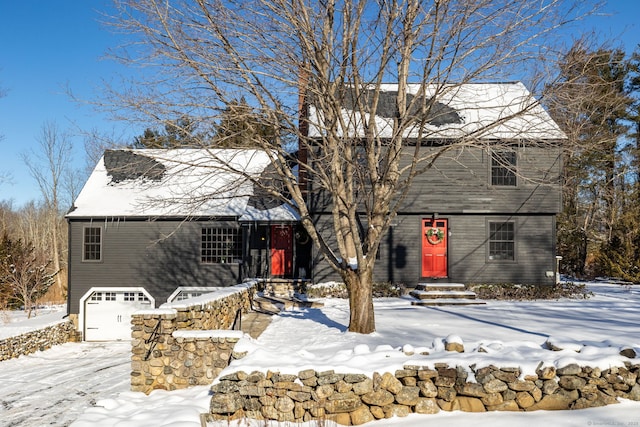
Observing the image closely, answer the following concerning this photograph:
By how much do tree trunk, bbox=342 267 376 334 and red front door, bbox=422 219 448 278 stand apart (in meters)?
8.49

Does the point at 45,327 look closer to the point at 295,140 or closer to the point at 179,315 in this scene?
A: the point at 179,315

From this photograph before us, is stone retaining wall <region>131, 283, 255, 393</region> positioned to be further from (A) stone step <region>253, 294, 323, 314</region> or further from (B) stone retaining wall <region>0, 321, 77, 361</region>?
(B) stone retaining wall <region>0, 321, 77, 361</region>

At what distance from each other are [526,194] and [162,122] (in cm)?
1344

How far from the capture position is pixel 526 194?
56.5 feet

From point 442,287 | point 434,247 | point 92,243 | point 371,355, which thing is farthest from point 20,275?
point 371,355

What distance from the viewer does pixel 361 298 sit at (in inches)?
357

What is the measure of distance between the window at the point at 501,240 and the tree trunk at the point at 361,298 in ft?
31.5

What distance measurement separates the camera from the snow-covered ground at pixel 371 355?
5770 mm

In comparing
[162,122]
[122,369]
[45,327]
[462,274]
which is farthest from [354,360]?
[45,327]

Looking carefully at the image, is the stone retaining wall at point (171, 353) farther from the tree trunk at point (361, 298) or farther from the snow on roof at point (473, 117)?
the snow on roof at point (473, 117)

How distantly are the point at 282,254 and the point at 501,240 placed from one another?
8.23m

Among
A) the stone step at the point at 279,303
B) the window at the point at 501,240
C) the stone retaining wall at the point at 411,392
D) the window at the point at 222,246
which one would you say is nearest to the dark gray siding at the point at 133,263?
the window at the point at 222,246

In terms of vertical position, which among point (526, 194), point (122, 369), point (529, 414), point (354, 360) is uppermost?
point (526, 194)

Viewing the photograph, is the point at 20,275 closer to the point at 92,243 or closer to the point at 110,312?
the point at 92,243
